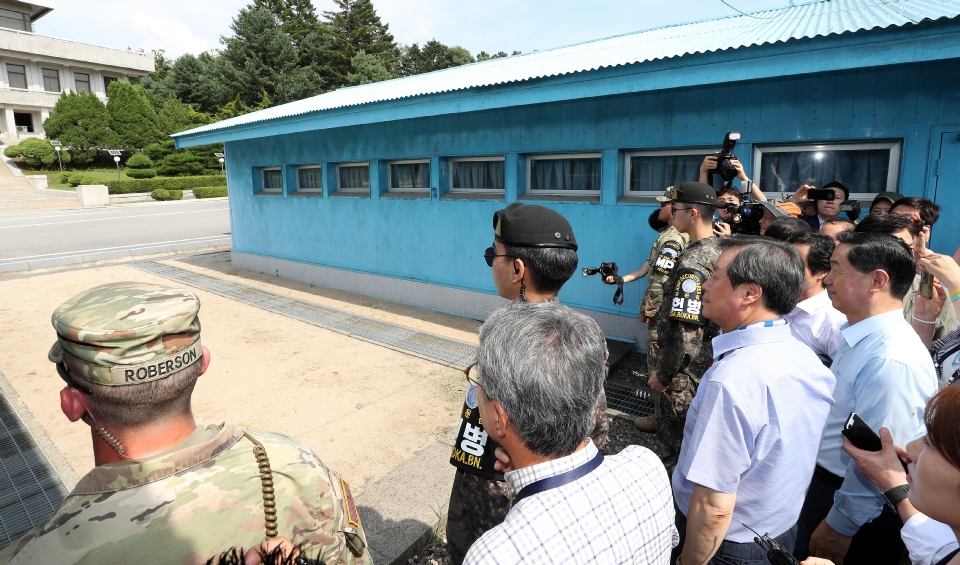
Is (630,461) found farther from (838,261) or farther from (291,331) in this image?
(291,331)

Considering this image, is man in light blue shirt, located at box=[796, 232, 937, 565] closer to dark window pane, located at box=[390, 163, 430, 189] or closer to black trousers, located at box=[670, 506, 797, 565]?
black trousers, located at box=[670, 506, 797, 565]

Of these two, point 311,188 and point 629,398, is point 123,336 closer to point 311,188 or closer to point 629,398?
point 629,398

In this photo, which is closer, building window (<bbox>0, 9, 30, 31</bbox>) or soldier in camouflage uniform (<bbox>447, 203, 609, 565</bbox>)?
soldier in camouflage uniform (<bbox>447, 203, 609, 565</bbox>)

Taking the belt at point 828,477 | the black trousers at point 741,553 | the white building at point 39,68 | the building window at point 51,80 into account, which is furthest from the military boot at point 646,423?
the building window at point 51,80

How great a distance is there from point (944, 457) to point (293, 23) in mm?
49514

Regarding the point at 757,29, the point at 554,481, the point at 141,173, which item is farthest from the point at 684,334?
the point at 141,173

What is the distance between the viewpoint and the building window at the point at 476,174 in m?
6.95

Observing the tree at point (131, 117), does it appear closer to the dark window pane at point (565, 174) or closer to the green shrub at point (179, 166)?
the green shrub at point (179, 166)

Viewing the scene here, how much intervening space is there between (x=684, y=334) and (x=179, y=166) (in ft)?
135

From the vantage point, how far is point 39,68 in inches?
1741

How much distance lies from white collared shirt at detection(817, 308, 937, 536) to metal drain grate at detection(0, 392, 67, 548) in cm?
431

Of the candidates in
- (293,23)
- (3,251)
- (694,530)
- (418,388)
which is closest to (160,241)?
(3,251)

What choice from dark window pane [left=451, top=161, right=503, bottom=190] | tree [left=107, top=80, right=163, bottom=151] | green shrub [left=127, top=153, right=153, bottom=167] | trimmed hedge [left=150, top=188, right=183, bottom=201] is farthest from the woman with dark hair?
tree [left=107, top=80, right=163, bottom=151]

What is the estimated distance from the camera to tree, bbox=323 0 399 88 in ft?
140
